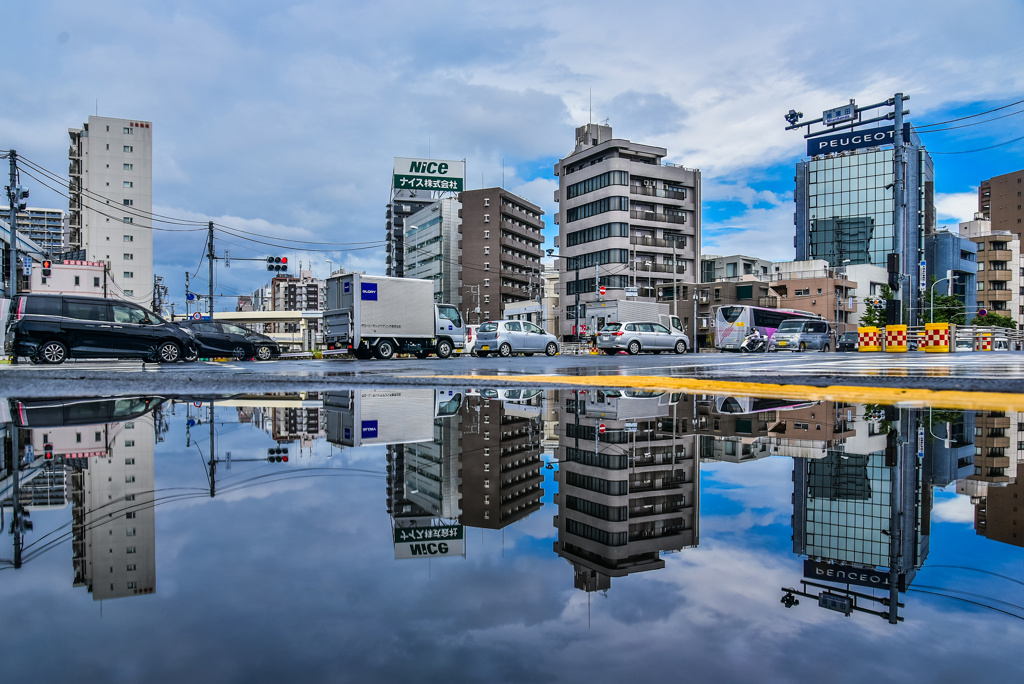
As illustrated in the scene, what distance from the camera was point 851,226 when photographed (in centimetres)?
10550

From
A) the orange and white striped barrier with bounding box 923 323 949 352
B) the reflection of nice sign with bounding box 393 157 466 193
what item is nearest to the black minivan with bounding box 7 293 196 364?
the orange and white striped barrier with bounding box 923 323 949 352

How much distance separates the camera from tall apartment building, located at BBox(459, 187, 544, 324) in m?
87.1

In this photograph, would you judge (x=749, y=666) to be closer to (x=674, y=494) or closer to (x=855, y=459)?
(x=674, y=494)

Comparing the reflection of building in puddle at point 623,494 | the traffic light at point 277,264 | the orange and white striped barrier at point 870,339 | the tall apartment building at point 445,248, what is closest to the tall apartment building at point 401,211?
the tall apartment building at point 445,248

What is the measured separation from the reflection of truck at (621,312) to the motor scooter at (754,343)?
21.1 meters

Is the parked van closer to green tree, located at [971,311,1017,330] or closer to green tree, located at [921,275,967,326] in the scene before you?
green tree, located at [921,275,967,326]

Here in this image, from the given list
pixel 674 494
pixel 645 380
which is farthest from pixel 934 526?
pixel 645 380

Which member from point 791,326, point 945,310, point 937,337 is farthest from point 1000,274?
point 937,337

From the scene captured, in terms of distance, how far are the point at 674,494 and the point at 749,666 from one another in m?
1.34

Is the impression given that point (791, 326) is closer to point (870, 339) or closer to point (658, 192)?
point (870, 339)

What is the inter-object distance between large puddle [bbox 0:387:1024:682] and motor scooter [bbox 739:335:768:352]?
34.5 m

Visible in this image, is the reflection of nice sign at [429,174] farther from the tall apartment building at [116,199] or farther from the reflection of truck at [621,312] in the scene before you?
the reflection of truck at [621,312]

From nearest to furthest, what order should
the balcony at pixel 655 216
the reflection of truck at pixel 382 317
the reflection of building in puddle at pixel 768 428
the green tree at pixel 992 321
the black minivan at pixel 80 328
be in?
the reflection of building in puddle at pixel 768 428 < the black minivan at pixel 80 328 < the reflection of truck at pixel 382 317 < the balcony at pixel 655 216 < the green tree at pixel 992 321

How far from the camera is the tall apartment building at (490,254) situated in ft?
286
